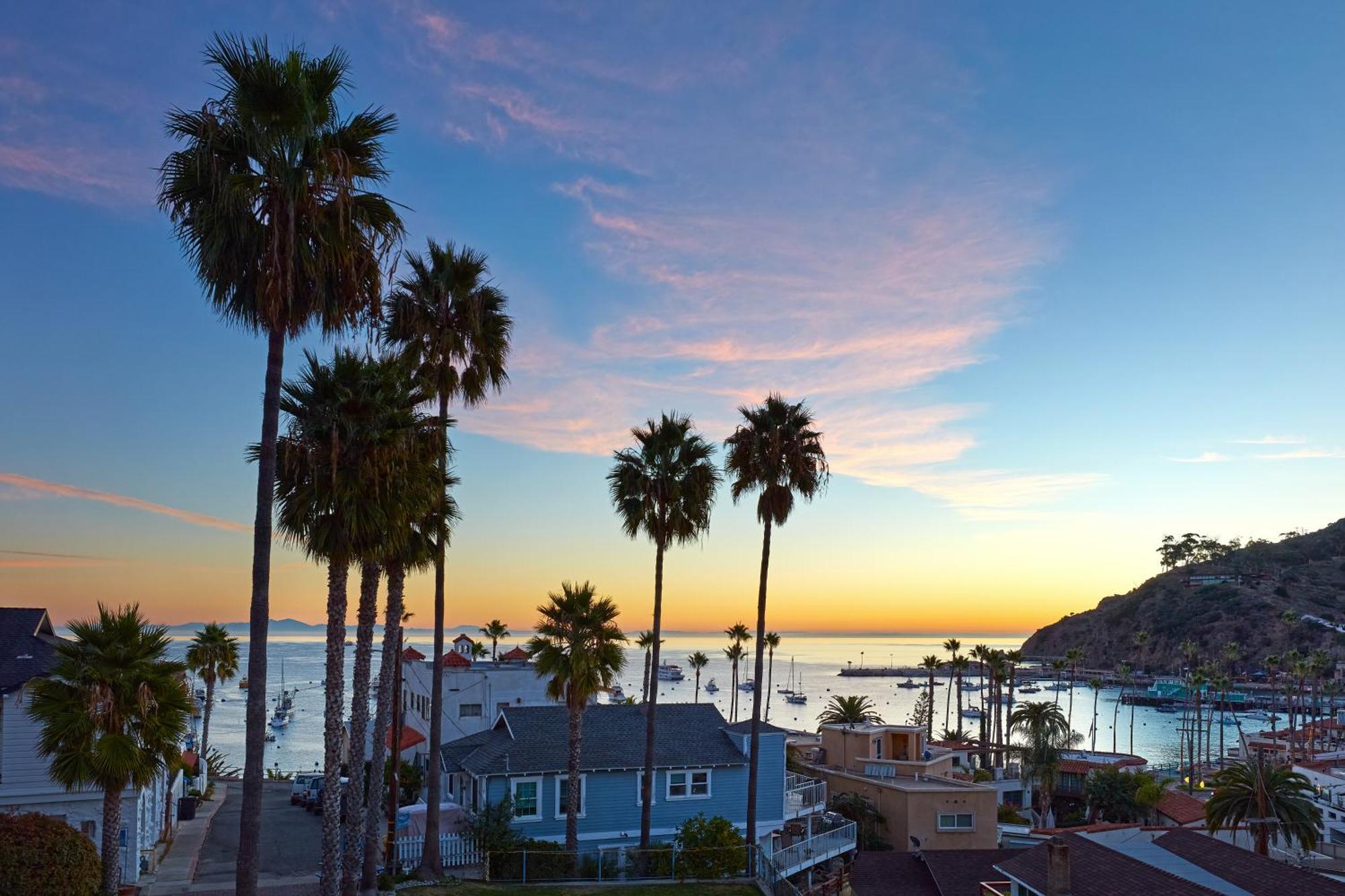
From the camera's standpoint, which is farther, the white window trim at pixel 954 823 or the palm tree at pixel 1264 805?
the white window trim at pixel 954 823

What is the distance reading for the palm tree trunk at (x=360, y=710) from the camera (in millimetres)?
22375

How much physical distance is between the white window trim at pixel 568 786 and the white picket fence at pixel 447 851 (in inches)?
168

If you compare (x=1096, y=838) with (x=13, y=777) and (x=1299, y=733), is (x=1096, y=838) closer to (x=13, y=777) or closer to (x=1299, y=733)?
(x=13, y=777)

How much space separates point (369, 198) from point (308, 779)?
4418 centimetres

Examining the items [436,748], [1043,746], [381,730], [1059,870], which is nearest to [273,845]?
[436,748]

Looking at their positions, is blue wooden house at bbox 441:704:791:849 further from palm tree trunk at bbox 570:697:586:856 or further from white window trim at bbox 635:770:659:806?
palm tree trunk at bbox 570:697:586:856

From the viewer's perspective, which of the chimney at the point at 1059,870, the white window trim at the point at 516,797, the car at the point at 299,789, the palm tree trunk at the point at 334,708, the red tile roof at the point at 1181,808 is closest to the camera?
the palm tree trunk at the point at 334,708

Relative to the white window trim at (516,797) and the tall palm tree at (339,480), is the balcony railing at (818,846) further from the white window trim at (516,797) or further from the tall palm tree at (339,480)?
the tall palm tree at (339,480)

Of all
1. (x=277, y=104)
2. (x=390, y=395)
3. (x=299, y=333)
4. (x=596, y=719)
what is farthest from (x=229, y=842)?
(x=277, y=104)

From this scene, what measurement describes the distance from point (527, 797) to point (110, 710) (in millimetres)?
16379

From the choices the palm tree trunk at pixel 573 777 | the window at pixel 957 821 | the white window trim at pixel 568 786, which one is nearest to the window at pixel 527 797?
the white window trim at pixel 568 786

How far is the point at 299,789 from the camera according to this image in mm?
48625

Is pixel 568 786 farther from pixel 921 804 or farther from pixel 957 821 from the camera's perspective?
pixel 957 821

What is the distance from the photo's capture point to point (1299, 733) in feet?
419
